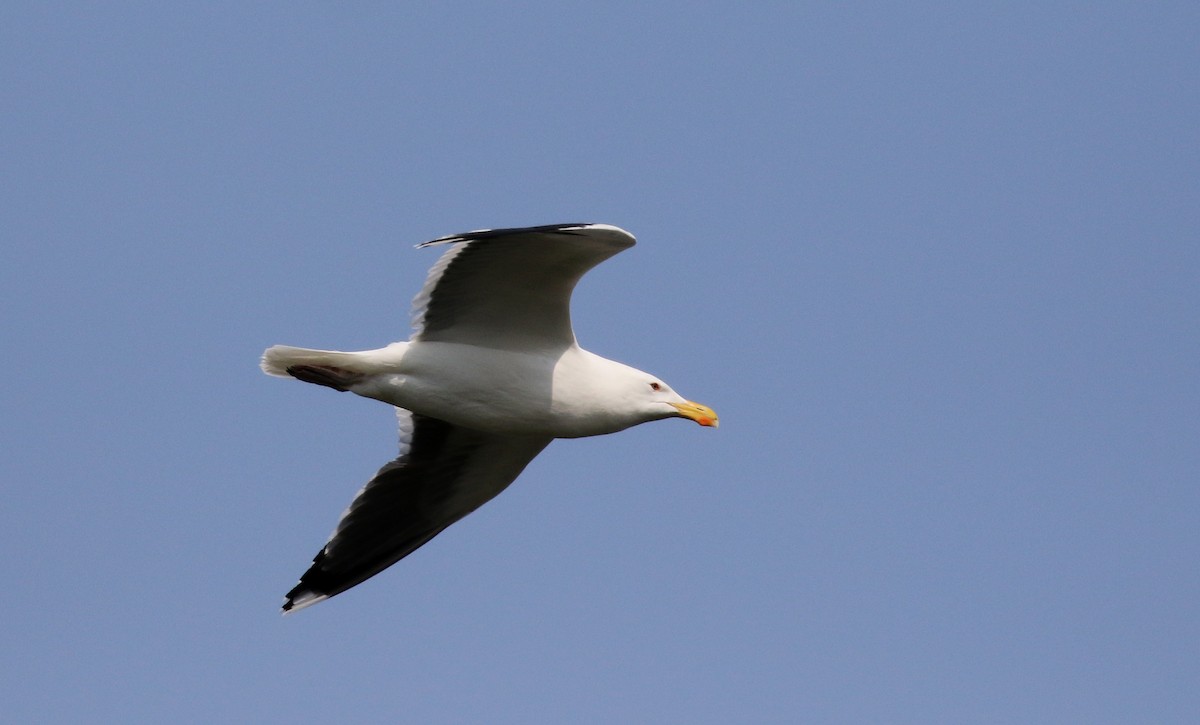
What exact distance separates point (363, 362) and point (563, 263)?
57.0 inches

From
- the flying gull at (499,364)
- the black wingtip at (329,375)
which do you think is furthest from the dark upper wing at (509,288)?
the black wingtip at (329,375)

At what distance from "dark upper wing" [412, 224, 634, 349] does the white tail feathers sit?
522mm

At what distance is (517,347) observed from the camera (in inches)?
399

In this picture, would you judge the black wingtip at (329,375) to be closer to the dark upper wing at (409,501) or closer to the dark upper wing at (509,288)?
the dark upper wing at (509,288)

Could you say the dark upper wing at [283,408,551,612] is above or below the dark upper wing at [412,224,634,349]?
below

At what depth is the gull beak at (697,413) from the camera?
10289 mm

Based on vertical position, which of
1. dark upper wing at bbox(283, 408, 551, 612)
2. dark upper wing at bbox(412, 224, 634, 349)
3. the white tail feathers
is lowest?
dark upper wing at bbox(283, 408, 551, 612)

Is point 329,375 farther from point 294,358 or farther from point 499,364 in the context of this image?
point 499,364

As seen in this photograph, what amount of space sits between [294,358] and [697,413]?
2.61m

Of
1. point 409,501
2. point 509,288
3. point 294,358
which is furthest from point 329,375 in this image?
point 409,501

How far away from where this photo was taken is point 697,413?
10.3m

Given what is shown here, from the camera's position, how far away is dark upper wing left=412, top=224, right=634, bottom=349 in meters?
9.35

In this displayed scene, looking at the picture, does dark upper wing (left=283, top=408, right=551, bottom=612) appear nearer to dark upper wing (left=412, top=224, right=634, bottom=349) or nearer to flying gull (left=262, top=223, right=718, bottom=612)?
flying gull (left=262, top=223, right=718, bottom=612)

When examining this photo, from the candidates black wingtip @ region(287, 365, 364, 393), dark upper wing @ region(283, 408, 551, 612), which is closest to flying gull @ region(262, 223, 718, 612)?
black wingtip @ region(287, 365, 364, 393)
